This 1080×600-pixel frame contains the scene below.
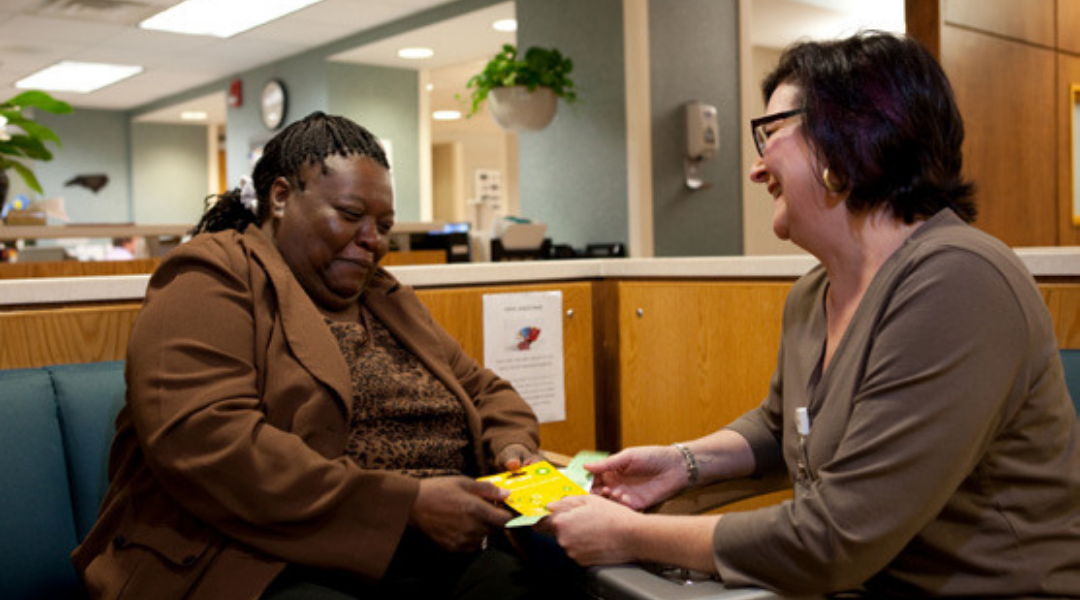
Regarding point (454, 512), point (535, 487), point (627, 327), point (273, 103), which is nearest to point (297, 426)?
point (454, 512)

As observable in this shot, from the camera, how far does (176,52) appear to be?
8.48m

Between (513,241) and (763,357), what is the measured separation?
8.13ft

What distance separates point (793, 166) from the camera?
127 cm

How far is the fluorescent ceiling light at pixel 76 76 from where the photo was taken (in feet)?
29.8

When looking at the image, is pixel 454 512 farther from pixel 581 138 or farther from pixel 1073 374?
pixel 581 138

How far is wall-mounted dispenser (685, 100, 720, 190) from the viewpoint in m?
5.65

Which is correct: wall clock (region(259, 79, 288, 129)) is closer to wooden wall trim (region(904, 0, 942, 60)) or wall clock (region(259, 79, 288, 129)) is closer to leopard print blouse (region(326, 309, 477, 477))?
wooden wall trim (region(904, 0, 942, 60))

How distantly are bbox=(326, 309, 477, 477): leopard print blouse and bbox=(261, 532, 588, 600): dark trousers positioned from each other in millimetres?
139

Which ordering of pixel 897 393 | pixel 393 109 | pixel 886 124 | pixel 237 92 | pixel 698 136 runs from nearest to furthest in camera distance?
1. pixel 897 393
2. pixel 886 124
3. pixel 698 136
4. pixel 393 109
5. pixel 237 92

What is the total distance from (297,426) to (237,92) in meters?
8.65

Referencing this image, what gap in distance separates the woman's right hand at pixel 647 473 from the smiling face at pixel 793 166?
0.40m

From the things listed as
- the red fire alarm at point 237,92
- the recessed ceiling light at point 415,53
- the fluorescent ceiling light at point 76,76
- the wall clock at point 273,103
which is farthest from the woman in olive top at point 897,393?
the fluorescent ceiling light at point 76,76

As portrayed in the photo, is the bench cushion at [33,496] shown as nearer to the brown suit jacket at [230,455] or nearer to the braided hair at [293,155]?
the brown suit jacket at [230,455]

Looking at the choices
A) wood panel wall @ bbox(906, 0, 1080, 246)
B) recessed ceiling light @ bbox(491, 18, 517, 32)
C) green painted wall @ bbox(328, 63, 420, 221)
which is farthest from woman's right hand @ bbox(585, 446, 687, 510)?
green painted wall @ bbox(328, 63, 420, 221)
